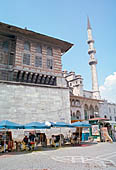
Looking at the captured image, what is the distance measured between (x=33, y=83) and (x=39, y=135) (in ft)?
22.1

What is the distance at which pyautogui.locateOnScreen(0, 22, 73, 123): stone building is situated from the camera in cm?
1689

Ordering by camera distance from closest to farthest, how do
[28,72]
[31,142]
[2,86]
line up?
[31,142]
[2,86]
[28,72]

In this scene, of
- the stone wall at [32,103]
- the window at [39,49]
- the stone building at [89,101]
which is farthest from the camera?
the stone building at [89,101]

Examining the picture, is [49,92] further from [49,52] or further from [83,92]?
[83,92]

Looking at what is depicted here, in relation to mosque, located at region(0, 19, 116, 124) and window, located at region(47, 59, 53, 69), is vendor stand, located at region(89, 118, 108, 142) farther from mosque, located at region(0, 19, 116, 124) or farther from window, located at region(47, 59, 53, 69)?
window, located at region(47, 59, 53, 69)

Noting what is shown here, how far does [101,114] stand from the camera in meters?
42.0

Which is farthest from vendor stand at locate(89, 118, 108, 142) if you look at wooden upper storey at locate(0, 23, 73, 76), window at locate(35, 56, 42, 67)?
window at locate(35, 56, 42, 67)

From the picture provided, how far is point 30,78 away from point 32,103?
329 cm

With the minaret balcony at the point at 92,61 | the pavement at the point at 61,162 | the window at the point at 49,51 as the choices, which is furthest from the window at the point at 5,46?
Answer: the minaret balcony at the point at 92,61

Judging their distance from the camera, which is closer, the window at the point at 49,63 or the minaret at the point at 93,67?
the window at the point at 49,63

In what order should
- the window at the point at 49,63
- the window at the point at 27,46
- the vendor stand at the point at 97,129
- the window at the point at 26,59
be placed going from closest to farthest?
the vendor stand at the point at 97,129 < the window at the point at 26,59 < the window at the point at 27,46 < the window at the point at 49,63

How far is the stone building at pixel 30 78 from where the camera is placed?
55.4ft

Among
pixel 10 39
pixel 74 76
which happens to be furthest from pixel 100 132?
pixel 74 76

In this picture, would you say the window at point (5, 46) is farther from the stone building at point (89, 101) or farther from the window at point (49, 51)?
the stone building at point (89, 101)
